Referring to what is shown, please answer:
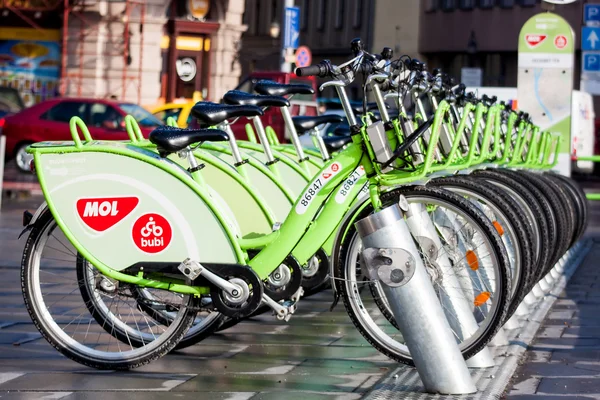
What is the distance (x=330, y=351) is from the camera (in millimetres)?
7789

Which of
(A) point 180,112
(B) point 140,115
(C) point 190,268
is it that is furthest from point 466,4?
(C) point 190,268

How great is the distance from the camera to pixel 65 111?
27.4 m

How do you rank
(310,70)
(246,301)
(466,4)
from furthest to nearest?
1. (466,4)
2. (246,301)
3. (310,70)

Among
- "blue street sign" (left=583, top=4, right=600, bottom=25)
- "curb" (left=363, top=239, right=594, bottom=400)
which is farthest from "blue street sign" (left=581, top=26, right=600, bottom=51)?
"curb" (left=363, top=239, right=594, bottom=400)

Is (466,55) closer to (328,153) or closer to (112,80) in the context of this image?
(112,80)

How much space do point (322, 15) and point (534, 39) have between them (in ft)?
164

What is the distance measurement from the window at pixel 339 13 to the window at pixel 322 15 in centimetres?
89

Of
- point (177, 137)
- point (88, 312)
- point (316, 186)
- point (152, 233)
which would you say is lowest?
point (88, 312)

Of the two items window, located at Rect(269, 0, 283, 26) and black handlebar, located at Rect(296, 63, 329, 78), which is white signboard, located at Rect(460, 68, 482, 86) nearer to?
window, located at Rect(269, 0, 283, 26)

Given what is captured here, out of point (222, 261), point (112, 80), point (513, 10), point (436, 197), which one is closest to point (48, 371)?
point (222, 261)

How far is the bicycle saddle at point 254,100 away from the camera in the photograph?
7648 mm

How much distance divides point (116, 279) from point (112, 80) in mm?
32527

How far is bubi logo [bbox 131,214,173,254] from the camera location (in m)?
6.87

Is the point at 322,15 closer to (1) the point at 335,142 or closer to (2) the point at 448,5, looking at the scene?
(2) the point at 448,5
